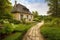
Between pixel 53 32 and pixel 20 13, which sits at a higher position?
pixel 20 13

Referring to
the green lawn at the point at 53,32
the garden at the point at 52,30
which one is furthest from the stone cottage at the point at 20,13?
the green lawn at the point at 53,32

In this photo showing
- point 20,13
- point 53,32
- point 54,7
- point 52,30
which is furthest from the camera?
point 20,13

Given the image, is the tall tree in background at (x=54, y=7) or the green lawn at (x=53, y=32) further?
the tall tree in background at (x=54, y=7)

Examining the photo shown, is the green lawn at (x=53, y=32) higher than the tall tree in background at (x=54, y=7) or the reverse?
the reverse

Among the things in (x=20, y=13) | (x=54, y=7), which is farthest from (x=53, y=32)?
(x=20, y=13)

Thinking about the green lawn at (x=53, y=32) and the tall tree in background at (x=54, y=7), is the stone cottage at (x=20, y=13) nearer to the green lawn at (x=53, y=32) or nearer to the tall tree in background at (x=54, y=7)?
the tall tree in background at (x=54, y=7)

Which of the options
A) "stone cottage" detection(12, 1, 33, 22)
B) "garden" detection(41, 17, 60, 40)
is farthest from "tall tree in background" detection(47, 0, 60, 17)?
"stone cottage" detection(12, 1, 33, 22)

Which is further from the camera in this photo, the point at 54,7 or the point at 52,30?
the point at 54,7

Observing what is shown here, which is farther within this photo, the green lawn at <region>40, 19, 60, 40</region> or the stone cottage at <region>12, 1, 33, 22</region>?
the stone cottage at <region>12, 1, 33, 22</region>

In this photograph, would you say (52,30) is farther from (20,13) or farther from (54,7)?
(20,13)

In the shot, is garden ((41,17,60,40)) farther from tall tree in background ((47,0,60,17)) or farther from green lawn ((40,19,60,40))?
tall tree in background ((47,0,60,17))

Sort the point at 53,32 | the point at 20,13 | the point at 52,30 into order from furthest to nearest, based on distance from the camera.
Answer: the point at 20,13 → the point at 52,30 → the point at 53,32

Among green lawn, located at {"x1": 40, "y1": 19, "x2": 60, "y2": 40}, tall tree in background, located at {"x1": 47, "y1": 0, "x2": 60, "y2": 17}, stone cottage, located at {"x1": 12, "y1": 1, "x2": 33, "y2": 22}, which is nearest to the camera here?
green lawn, located at {"x1": 40, "y1": 19, "x2": 60, "y2": 40}

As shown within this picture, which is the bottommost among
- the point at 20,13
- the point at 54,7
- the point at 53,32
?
the point at 53,32
